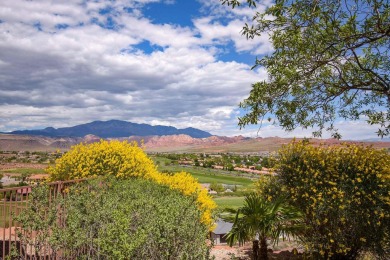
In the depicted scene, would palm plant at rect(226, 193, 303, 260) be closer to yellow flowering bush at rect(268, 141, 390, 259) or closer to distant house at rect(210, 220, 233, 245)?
yellow flowering bush at rect(268, 141, 390, 259)

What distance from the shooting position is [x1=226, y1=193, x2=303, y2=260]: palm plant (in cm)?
920

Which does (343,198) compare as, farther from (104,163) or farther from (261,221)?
(104,163)

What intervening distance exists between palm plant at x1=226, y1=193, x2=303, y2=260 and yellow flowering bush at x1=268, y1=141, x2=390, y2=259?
27.1 inches

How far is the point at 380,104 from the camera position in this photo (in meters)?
11.1

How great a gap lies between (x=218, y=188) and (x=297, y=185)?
1734 inches

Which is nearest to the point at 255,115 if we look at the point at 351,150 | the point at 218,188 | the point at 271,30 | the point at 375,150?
the point at 271,30

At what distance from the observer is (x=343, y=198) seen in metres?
9.73

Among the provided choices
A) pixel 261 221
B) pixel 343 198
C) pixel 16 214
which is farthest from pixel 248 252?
pixel 16 214

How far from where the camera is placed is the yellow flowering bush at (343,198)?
9758mm

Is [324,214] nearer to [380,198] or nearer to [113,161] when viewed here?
[380,198]

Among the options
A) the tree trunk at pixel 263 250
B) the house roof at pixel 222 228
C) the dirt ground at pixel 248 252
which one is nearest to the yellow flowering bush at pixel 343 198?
the tree trunk at pixel 263 250

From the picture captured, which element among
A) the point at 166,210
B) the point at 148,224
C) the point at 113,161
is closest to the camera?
the point at 148,224

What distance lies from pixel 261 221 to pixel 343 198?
226 cm

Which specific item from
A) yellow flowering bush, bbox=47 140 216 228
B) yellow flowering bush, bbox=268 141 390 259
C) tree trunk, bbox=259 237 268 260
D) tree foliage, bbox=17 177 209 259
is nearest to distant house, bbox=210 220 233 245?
yellow flowering bush, bbox=47 140 216 228
